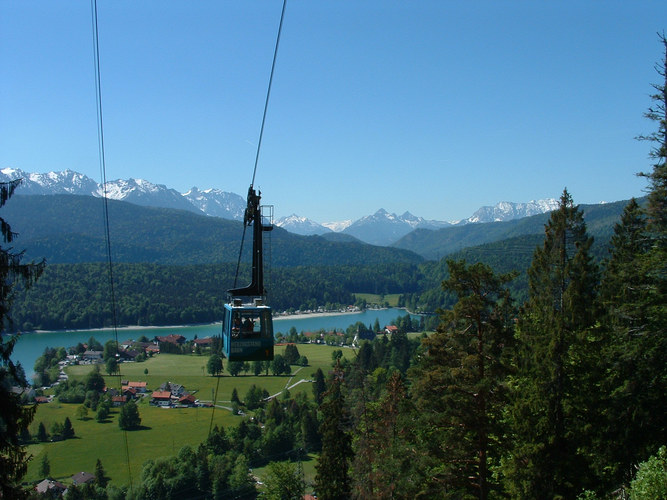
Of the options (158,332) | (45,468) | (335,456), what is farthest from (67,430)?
(158,332)

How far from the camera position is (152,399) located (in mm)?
48031

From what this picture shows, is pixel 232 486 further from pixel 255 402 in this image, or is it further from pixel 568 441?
pixel 568 441

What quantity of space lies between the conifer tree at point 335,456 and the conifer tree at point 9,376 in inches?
480

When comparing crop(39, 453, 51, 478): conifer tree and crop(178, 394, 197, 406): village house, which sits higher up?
crop(39, 453, 51, 478): conifer tree

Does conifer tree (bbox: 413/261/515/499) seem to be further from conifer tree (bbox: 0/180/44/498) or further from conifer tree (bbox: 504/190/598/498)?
conifer tree (bbox: 0/180/44/498)

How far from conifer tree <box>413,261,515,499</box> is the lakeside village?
31.3 m

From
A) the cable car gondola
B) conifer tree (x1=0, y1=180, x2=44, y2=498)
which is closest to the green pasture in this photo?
the cable car gondola

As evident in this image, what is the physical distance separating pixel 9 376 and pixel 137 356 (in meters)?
66.2

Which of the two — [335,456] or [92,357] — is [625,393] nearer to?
[335,456]

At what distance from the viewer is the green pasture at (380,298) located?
133725 mm

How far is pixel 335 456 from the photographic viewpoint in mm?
17688

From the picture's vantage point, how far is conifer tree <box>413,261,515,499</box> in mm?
8758

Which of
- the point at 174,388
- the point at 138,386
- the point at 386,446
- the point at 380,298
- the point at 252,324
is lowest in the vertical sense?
the point at 380,298

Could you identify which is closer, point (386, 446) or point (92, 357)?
point (386, 446)
